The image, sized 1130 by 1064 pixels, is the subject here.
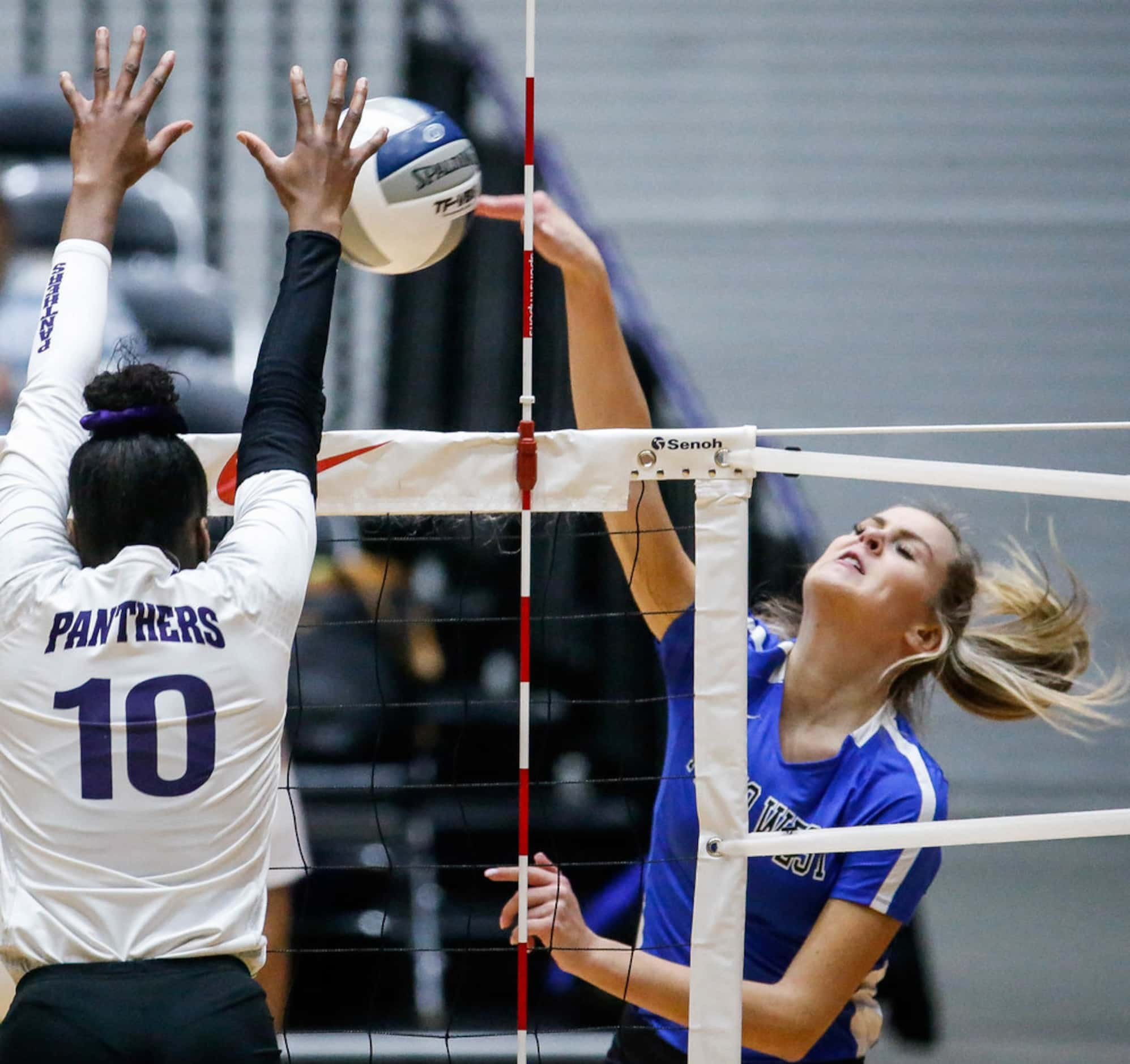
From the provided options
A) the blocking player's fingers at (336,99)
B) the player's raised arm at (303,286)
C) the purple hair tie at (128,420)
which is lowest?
the purple hair tie at (128,420)

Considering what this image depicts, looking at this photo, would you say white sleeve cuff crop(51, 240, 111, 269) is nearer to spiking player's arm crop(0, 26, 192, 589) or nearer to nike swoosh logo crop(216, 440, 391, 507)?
spiking player's arm crop(0, 26, 192, 589)

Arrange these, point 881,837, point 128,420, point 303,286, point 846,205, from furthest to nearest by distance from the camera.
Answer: point 846,205 < point 881,837 < point 303,286 < point 128,420

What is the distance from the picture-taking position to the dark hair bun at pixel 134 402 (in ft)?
5.51

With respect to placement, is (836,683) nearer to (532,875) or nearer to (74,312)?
(532,875)

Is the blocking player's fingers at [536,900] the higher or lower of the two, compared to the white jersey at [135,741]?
lower

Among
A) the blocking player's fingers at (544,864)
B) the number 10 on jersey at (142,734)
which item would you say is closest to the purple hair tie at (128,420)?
the number 10 on jersey at (142,734)

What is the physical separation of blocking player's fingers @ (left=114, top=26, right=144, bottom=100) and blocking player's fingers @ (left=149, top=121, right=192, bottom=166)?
0.07m

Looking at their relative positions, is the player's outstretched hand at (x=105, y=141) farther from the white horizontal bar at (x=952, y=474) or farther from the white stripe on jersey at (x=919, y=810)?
the white stripe on jersey at (x=919, y=810)

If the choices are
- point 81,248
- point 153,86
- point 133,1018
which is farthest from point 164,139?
point 133,1018

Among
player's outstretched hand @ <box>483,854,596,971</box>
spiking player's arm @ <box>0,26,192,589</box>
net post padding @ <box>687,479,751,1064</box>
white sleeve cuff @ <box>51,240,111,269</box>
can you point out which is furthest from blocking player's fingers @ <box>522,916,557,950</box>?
white sleeve cuff @ <box>51,240,111,269</box>

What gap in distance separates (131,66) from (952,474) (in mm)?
1331

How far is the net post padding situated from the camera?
2186 millimetres

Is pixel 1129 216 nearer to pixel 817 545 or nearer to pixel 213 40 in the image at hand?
pixel 817 545

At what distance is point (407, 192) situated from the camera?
238 cm
